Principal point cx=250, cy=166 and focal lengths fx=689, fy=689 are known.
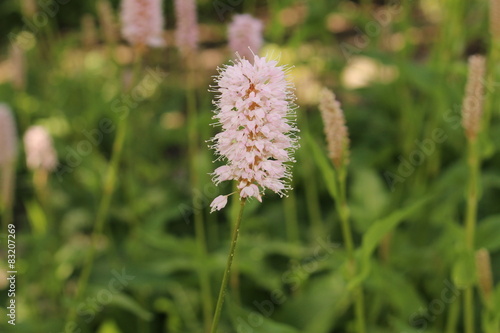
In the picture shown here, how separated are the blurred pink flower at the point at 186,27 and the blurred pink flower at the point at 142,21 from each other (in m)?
0.15

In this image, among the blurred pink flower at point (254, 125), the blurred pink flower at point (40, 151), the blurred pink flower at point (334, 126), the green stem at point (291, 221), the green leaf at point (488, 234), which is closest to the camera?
the blurred pink flower at point (254, 125)

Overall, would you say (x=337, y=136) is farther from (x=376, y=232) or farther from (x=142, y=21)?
(x=142, y=21)

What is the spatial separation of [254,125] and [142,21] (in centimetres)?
126

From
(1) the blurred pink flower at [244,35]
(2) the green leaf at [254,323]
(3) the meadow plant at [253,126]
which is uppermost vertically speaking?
(1) the blurred pink flower at [244,35]

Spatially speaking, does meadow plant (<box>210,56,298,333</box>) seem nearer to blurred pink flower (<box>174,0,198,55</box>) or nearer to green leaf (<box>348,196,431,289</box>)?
green leaf (<box>348,196,431,289</box>)

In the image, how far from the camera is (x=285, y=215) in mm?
4004

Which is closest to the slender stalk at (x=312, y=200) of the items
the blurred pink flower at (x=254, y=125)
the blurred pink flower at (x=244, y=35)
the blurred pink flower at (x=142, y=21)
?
the blurred pink flower at (x=244, y=35)

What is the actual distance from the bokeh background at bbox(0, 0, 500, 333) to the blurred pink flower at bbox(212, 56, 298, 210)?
1.84 feet

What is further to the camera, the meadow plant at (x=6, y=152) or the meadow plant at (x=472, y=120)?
the meadow plant at (x=6, y=152)

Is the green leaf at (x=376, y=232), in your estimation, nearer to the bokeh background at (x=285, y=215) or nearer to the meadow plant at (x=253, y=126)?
the bokeh background at (x=285, y=215)

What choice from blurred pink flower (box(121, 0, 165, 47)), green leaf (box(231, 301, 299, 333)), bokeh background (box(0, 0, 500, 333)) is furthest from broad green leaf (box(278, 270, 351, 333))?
blurred pink flower (box(121, 0, 165, 47))

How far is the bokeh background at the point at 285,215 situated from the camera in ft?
9.57

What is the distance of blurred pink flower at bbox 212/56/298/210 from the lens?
146cm

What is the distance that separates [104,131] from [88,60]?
3.78ft
